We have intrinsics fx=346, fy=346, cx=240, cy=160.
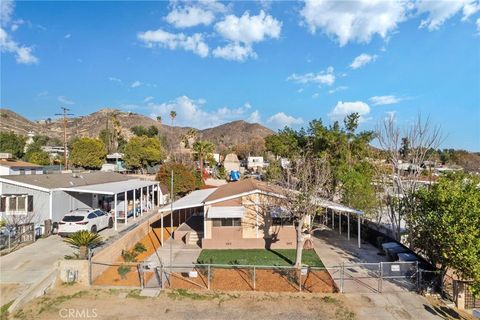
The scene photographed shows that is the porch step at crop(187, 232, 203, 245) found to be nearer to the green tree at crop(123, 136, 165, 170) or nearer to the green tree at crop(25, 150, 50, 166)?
the green tree at crop(123, 136, 165, 170)

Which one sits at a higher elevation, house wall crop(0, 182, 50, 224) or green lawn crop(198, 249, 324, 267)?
house wall crop(0, 182, 50, 224)

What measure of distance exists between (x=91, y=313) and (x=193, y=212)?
68.2ft

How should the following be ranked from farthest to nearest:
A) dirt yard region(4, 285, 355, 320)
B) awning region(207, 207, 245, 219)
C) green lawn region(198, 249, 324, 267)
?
awning region(207, 207, 245, 219) < green lawn region(198, 249, 324, 267) < dirt yard region(4, 285, 355, 320)

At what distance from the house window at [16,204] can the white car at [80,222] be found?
9.01ft

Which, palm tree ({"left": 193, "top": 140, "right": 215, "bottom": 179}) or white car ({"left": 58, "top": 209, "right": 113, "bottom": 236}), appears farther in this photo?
palm tree ({"left": 193, "top": 140, "right": 215, "bottom": 179})

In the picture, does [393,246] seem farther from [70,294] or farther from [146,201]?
[146,201]

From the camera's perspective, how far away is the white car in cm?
1997

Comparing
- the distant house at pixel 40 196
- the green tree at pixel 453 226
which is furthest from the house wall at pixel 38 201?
the green tree at pixel 453 226

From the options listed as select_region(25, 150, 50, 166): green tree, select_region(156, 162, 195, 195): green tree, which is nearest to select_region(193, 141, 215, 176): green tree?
select_region(156, 162, 195, 195): green tree

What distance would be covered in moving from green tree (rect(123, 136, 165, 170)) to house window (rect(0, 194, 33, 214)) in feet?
144

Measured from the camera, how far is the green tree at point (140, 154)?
64.9m

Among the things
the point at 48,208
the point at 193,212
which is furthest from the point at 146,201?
the point at 48,208

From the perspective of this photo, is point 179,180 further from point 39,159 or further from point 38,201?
point 39,159

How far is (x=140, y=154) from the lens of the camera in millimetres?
65000
